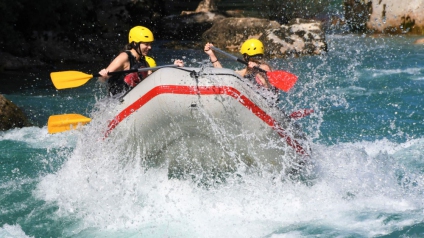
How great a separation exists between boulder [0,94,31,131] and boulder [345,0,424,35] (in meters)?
9.88

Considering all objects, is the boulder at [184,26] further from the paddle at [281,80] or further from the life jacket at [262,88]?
the paddle at [281,80]

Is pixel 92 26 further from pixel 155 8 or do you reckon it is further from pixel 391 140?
pixel 391 140

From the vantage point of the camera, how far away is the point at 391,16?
16.5 meters

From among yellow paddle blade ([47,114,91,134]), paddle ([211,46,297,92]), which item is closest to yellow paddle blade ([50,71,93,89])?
yellow paddle blade ([47,114,91,134])

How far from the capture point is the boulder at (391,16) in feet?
53.2

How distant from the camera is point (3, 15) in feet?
42.0

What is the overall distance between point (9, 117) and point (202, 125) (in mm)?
4132

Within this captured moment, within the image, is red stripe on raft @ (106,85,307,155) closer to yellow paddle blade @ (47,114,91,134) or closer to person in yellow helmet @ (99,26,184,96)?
person in yellow helmet @ (99,26,184,96)

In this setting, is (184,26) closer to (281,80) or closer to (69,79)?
(69,79)

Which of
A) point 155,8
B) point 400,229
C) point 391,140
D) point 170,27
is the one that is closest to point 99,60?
point 170,27

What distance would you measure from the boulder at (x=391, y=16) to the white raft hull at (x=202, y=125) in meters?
10.4

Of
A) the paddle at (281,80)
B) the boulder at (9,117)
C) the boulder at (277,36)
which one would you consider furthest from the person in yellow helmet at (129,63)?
the boulder at (277,36)

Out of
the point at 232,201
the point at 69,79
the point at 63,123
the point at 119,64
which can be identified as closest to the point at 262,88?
the point at 232,201

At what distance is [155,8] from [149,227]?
14338 mm
